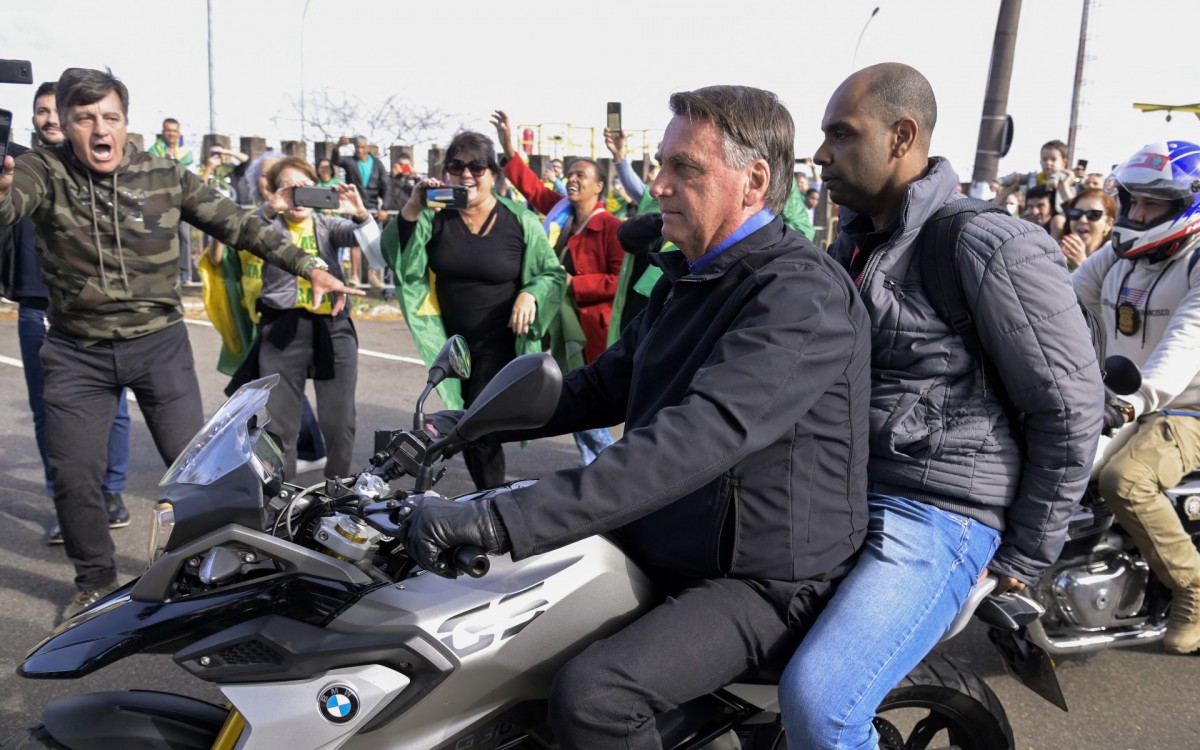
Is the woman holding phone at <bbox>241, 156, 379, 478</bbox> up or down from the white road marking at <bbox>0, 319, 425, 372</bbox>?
up

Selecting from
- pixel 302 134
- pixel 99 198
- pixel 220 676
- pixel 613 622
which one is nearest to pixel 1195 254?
pixel 613 622

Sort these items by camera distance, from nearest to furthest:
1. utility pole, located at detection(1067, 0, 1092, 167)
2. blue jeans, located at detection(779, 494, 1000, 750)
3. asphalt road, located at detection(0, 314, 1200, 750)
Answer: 1. blue jeans, located at detection(779, 494, 1000, 750)
2. asphalt road, located at detection(0, 314, 1200, 750)
3. utility pole, located at detection(1067, 0, 1092, 167)

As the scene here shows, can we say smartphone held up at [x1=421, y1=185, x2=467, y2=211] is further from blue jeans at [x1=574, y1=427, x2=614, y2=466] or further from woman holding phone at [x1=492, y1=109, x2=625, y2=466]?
blue jeans at [x1=574, y1=427, x2=614, y2=466]

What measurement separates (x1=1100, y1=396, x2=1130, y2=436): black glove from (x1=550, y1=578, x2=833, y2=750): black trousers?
1.32 metres

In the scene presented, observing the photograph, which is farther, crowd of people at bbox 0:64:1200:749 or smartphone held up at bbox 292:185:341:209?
smartphone held up at bbox 292:185:341:209

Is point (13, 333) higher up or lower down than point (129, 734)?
lower down

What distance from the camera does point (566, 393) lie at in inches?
102

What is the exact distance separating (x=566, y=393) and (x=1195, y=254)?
251cm

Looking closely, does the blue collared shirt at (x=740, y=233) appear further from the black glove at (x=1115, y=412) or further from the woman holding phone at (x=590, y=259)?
the woman holding phone at (x=590, y=259)

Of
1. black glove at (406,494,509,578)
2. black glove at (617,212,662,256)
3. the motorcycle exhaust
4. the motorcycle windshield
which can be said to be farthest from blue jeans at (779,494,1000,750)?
black glove at (617,212,662,256)

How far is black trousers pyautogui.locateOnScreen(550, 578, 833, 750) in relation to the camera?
1862 millimetres

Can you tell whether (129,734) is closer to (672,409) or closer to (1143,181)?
(672,409)

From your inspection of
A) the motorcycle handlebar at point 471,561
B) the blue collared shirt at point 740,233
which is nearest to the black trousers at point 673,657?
the motorcycle handlebar at point 471,561

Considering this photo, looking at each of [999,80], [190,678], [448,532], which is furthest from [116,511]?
[999,80]
